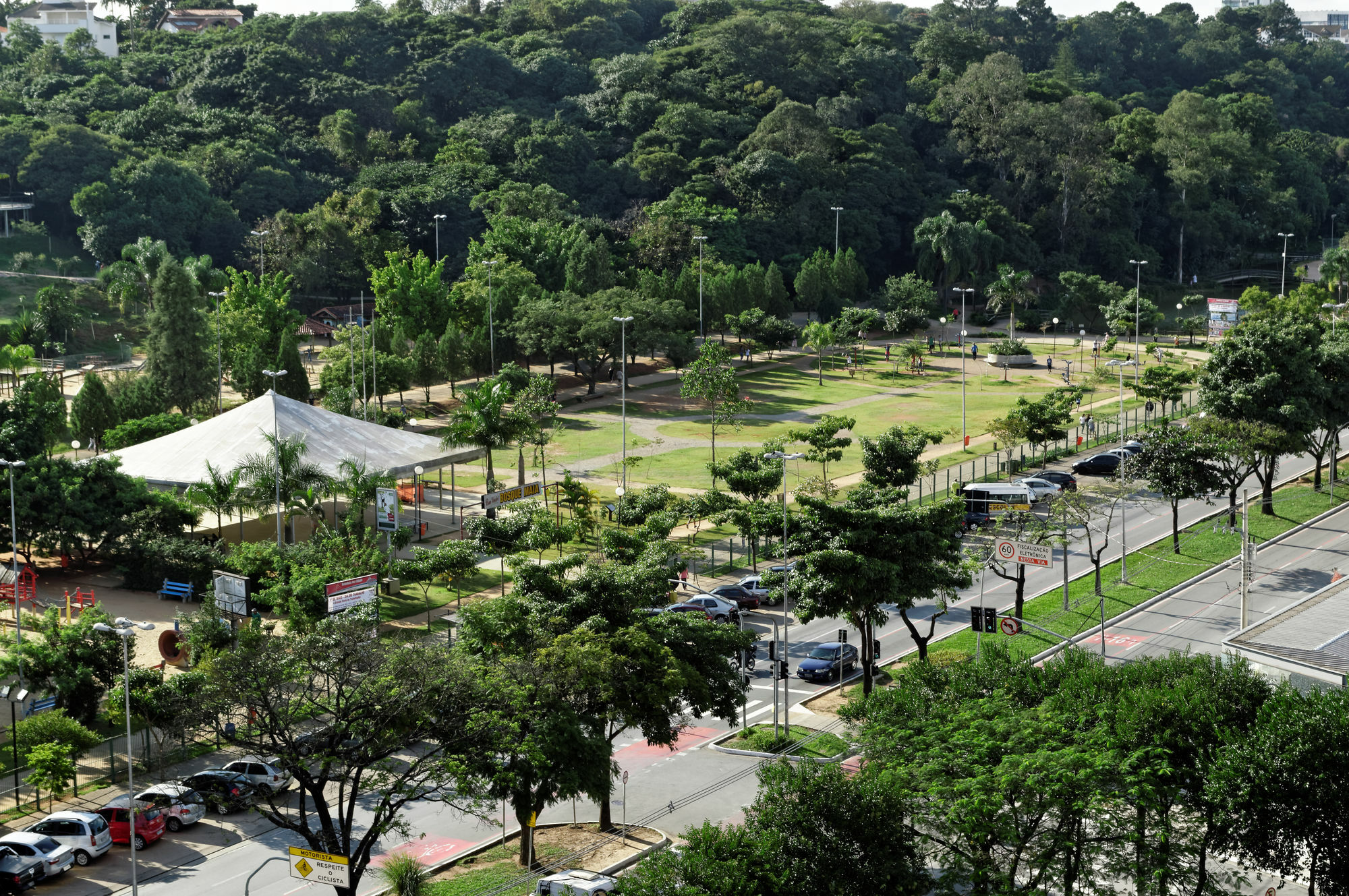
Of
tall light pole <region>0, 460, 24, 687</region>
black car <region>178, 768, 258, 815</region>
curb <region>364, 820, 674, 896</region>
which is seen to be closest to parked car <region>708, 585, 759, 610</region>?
curb <region>364, 820, 674, 896</region>

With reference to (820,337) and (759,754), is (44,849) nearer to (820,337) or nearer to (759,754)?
(759,754)

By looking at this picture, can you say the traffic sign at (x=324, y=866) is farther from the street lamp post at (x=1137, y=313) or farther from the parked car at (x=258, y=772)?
the street lamp post at (x=1137, y=313)

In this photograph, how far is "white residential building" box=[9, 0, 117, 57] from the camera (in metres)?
189

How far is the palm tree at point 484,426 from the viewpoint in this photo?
231 ft

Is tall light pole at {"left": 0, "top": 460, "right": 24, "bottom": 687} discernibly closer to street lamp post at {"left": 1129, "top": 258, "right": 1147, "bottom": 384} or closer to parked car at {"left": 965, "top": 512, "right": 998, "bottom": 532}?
parked car at {"left": 965, "top": 512, "right": 998, "bottom": 532}

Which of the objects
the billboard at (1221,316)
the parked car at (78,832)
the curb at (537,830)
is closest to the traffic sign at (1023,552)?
the curb at (537,830)

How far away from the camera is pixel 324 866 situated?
3195cm

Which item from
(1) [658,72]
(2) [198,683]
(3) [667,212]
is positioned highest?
(1) [658,72]

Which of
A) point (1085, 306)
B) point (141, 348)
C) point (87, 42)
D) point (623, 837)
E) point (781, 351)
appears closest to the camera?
Result: point (623, 837)

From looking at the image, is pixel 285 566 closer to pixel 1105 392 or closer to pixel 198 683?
pixel 198 683

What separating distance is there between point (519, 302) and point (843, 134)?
6743 cm

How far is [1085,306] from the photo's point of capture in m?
136

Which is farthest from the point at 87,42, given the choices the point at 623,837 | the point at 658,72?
the point at 623,837

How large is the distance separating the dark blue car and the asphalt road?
1.39 ft
